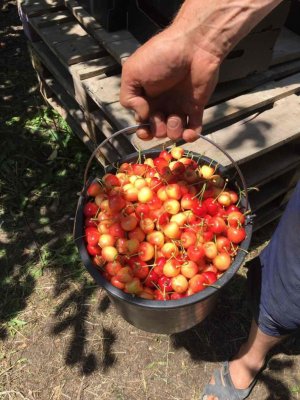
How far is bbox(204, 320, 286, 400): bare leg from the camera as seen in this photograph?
2354mm

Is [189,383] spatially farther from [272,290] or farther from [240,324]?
[272,290]

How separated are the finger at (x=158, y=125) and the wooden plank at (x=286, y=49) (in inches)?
52.9

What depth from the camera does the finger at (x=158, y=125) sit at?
1.87 m

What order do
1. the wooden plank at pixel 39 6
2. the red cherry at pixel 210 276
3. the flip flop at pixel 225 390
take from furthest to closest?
the wooden plank at pixel 39 6 < the flip flop at pixel 225 390 < the red cherry at pixel 210 276

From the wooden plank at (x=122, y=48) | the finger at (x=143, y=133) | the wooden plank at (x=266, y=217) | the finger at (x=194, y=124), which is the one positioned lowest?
the wooden plank at (x=266, y=217)

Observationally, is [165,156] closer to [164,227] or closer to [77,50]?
[164,227]

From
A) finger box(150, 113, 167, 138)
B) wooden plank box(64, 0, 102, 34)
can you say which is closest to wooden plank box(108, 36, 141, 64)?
wooden plank box(64, 0, 102, 34)

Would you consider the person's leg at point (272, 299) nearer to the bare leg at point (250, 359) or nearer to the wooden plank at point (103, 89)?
the bare leg at point (250, 359)

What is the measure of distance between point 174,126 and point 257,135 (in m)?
0.82

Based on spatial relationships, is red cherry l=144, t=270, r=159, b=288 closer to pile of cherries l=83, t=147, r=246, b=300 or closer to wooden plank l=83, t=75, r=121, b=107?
pile of cherries l=83, t=147, r=246, b=300

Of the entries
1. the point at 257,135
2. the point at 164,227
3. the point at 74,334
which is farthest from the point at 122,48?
the point at 74,334

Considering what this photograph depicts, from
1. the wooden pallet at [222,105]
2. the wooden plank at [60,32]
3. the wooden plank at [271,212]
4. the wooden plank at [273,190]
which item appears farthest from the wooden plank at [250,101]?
the wooden plank at [60,32]

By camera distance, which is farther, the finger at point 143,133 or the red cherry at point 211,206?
Result: the red cherry at point 211,206

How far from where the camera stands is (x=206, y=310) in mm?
2008
